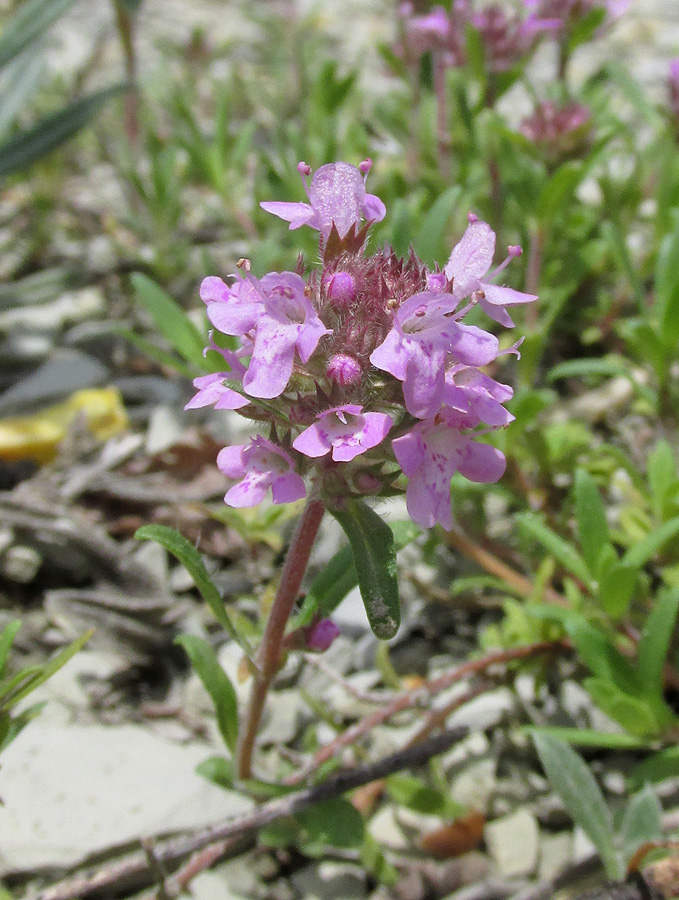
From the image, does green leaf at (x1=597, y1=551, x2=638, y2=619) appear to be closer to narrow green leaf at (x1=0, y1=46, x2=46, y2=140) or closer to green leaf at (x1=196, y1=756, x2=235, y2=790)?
green leaf at (x1=196, y1=756, x2=235, y2=790)

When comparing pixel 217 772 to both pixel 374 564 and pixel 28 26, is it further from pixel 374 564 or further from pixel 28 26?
pixel 28 26

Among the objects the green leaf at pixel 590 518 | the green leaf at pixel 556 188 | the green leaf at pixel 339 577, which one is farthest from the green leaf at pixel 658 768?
the green leaf at pixel 556 188

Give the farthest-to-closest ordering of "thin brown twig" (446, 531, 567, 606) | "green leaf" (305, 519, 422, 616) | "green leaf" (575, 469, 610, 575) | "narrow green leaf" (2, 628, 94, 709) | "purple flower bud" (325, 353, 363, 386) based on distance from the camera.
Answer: "thin brown twig" (446, 531, 567, 606) → "green leaf" (575, 469, 610, 575) → "green leaf" (305, 519, 422, 616) → "narrow green leaf" (2, 628, 94, 709) → "purple flower bud" (325, 353, 363, 386)

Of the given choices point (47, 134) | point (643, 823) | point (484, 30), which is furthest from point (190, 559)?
point (484, 30)

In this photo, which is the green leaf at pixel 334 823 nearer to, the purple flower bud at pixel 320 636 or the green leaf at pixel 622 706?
the purple flower bud at pixel 320 636

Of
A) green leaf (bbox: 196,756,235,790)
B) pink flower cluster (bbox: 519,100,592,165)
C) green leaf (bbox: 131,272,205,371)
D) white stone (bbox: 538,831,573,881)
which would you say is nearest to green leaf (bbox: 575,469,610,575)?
white stone (bbox: 538,831,573,881)
